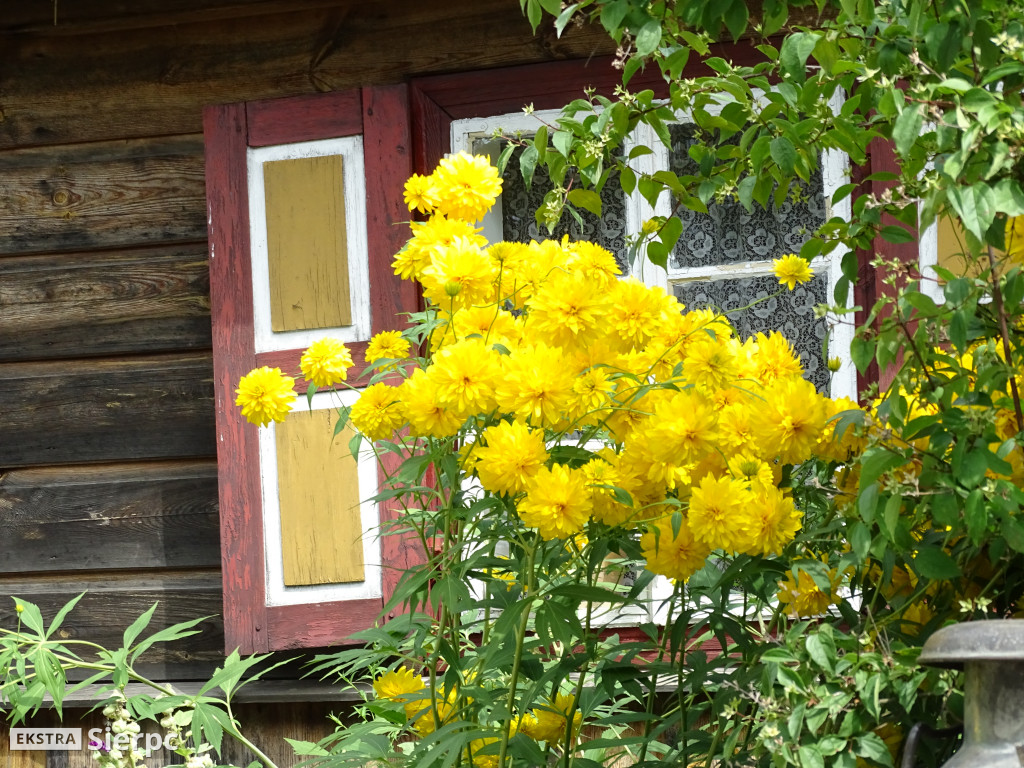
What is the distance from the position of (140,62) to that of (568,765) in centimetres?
276

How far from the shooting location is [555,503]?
1.31 meters

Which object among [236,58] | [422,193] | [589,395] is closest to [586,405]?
[589,395]

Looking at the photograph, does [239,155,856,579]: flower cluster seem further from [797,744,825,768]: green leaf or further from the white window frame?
the white window frame

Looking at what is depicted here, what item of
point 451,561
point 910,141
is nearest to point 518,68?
point 451,561

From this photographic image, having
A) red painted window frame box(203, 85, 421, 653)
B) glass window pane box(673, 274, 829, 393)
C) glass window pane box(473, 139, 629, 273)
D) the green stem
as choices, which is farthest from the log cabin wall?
the green stem

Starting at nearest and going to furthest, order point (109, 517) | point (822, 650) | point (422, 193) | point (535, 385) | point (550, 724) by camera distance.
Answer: point (822, 650), point (535, 385), point (422, 193), point (550, 724), point (109, 517)

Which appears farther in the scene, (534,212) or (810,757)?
(534,212)

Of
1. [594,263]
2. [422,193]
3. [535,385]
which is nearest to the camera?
[535,385]

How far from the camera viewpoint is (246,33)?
3.46m

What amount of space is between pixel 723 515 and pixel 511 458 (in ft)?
0.82

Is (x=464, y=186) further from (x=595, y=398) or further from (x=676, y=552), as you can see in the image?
(x=676, y=552)

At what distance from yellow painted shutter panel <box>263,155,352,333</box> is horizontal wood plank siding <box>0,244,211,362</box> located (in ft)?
1.13

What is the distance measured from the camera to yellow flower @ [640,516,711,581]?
1.41 m

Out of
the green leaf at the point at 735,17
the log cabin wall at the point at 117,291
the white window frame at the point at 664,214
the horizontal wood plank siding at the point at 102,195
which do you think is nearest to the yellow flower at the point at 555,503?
the green leaf at the point at 735,17
